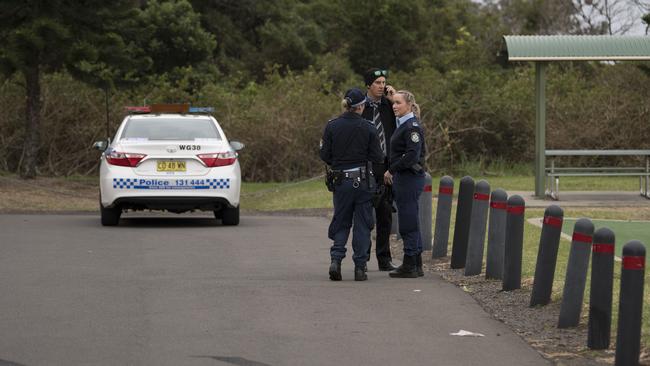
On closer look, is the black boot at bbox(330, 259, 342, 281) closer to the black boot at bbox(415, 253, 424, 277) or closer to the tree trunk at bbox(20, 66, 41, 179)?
the black boot at bbox(415, 253, 424, 277)

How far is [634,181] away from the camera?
27938mm

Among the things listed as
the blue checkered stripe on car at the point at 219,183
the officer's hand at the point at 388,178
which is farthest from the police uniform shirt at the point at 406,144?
the blue checkered stripe on car at the point at 219,183

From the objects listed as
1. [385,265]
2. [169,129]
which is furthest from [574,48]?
[385,265]

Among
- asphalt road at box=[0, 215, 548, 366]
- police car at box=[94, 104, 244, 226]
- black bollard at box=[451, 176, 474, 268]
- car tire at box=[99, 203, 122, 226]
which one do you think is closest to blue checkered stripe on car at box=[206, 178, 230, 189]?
police car at box=[94, 104, 244, 226]

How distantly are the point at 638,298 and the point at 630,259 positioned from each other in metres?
0.23

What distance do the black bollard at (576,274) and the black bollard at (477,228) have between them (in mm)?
2806

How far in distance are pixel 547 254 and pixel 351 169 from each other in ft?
7.81

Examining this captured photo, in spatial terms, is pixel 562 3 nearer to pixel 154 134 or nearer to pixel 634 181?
pixel 634 181

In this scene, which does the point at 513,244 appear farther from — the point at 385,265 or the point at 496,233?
the point at 385,265

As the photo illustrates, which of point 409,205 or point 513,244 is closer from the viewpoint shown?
point 513,244

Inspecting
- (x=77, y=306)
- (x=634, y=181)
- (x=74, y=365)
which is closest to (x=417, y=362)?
(x=74, y=365)

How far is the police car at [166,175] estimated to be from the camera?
1680 cm

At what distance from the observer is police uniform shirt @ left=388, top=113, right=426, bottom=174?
1168cm

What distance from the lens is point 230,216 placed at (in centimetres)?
1766
